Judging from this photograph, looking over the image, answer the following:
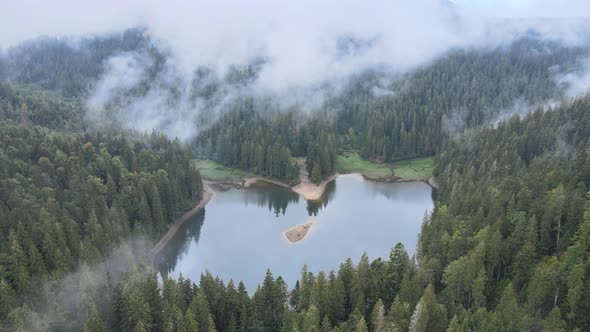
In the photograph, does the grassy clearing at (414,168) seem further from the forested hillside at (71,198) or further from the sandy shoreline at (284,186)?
the forested hillside at (71,198)

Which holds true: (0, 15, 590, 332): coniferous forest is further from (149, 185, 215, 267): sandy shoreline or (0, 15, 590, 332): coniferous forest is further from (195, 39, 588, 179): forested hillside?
(195, 39, 588, 179): forested hillside

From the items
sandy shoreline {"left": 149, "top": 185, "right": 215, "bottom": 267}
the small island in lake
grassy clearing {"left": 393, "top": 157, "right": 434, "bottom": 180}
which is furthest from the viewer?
grassy clearing {"left": 393, "top": 157, "right": 434, "bottom": 180}

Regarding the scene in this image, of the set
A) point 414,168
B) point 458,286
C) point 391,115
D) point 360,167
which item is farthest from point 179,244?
A: point 391,115

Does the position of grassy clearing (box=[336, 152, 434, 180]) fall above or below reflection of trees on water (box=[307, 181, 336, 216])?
above

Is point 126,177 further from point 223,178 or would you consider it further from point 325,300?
point 325,300

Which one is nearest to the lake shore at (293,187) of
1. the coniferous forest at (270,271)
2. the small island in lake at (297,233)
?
the small island in lake at (297,233)

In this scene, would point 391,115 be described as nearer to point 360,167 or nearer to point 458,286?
point 360,167

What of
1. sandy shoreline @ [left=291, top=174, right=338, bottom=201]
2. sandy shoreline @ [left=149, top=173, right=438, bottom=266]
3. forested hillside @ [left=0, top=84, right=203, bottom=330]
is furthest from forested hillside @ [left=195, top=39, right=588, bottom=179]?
forested hillside @ [left=0, top=84, right=203, bottom=330]

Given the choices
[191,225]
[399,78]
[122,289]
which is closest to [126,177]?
[191,225]
